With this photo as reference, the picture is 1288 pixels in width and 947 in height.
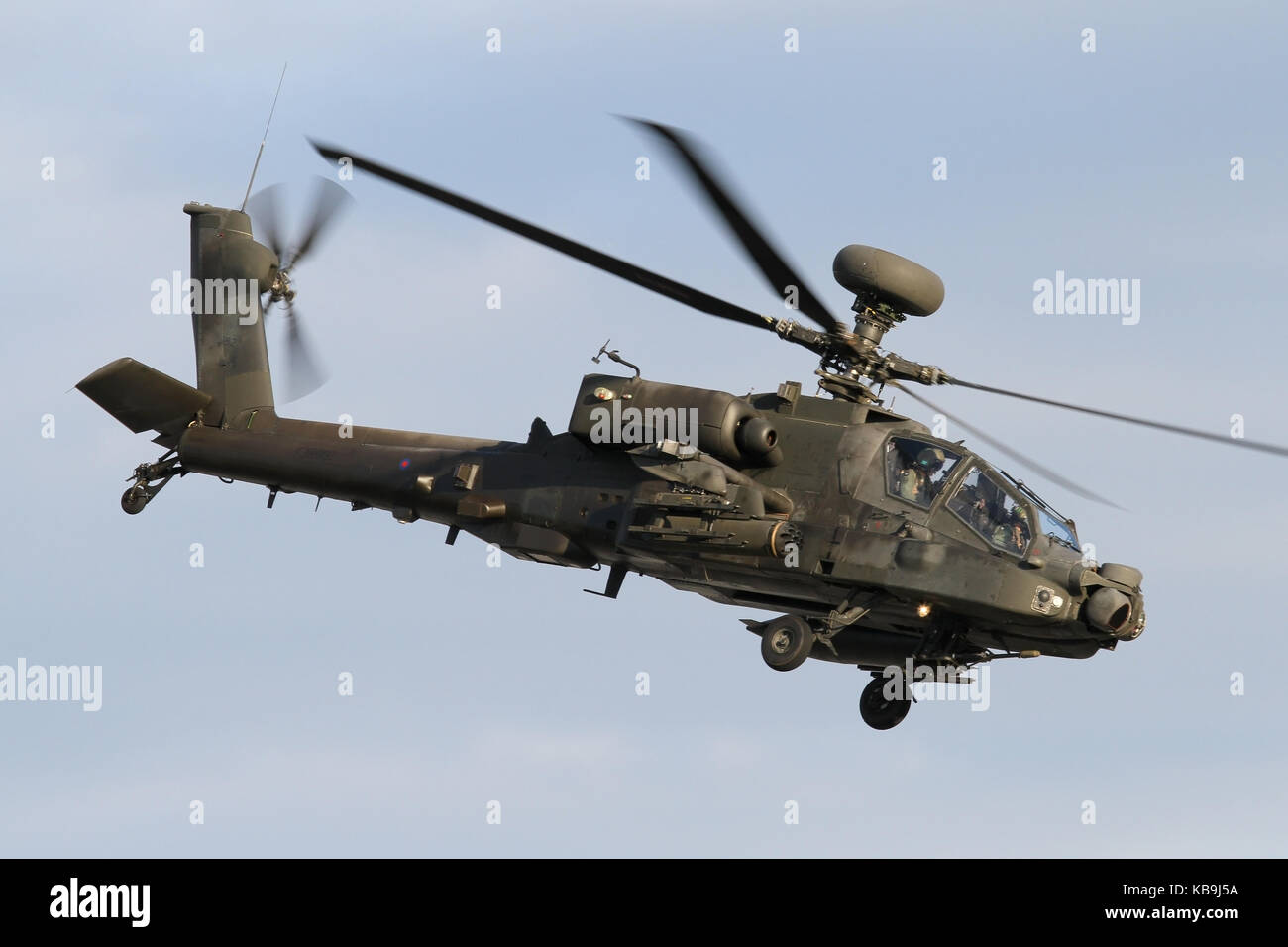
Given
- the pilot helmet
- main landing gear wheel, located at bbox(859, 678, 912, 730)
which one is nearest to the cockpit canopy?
the pilot helmet

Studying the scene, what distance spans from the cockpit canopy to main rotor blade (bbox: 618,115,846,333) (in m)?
1.72

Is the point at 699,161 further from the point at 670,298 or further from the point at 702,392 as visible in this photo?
the point at 702,392

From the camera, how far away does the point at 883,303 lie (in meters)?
20.7

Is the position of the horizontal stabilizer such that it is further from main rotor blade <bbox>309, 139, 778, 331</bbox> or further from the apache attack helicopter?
main rotor blade <bbox>309, 139, 778, 331</bbox>

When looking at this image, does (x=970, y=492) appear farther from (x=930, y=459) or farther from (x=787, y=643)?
(x=787, y=643)

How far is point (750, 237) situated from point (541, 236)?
2.29 m

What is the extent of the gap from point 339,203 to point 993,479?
1119cm

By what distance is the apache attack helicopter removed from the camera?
1991cm

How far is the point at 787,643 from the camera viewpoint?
20500mm

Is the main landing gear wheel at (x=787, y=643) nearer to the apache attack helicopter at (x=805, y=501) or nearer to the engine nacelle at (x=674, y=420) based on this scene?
the apache attack helicopter at (x=805, y=501)

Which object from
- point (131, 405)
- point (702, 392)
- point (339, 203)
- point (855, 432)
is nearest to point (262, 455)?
point (131, 405)

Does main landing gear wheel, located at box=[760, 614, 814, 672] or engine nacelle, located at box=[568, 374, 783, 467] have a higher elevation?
engine nacelle, located at box=[568, 374, 783, 467]

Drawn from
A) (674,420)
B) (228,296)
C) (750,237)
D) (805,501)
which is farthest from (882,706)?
(228,296)

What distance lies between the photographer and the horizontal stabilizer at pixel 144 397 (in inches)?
991
